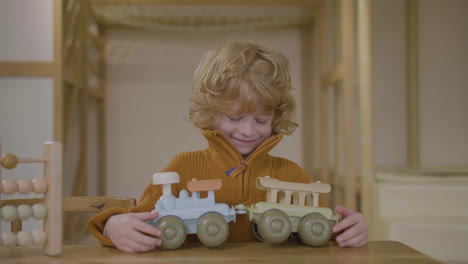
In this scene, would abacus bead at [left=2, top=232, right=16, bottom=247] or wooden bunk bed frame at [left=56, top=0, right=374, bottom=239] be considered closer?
abacus bead at [left=2, top=232, right=16, bottom=247]

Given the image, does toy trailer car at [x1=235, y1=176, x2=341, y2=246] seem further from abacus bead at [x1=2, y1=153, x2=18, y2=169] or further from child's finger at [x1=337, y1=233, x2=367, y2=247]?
abacus bead at [x1=2, y1=153, x2=18, y2=169]

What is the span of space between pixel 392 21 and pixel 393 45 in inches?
6.8

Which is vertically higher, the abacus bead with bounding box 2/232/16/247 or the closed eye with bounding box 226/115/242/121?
the closed eye with bounding box 226/115/242/121

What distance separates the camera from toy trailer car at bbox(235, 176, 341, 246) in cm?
78

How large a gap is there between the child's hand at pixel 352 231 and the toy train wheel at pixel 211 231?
20cm

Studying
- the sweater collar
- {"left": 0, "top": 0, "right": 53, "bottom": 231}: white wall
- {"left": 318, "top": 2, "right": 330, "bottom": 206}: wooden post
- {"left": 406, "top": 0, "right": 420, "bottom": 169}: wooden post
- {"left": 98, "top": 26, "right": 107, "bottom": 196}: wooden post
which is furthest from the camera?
{"left": 98, "top": 26, "right": 107, "bottom": 196}: wooden post

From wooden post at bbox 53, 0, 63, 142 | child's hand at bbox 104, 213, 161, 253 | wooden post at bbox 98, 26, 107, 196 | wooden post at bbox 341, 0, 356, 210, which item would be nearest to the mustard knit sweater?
child's hand at bbox 104, 213, 161, 253

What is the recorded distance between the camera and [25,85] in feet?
7.56

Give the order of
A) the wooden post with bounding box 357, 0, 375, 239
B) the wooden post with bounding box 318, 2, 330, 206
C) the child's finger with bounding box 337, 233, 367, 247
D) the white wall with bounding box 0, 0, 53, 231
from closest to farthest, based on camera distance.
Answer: the child's finger with bounding box 337, 233, 367, 247
the wooden post with bounding box 357, 0, 375, 239
the white wall with bounding box 0, 0, 53, 231
the wooden post with bounding box 318, 2, 330, 206

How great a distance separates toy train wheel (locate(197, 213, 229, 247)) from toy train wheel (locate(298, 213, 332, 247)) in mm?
137

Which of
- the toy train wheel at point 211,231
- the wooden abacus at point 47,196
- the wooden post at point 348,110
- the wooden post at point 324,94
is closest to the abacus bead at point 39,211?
the wooden abacus at point 47,196

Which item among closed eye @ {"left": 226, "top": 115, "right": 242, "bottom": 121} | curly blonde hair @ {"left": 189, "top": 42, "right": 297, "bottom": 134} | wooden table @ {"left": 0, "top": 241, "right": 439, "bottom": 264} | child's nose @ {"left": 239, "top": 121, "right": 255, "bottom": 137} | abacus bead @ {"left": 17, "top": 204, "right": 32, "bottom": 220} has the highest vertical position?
curly blonde hair @ {"left": 189, "top": 42, "right": 297, "bottom": 134}

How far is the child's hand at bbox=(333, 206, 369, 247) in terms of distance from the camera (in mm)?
816

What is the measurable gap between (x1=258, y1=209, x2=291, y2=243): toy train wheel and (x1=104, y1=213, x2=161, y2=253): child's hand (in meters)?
0.17
